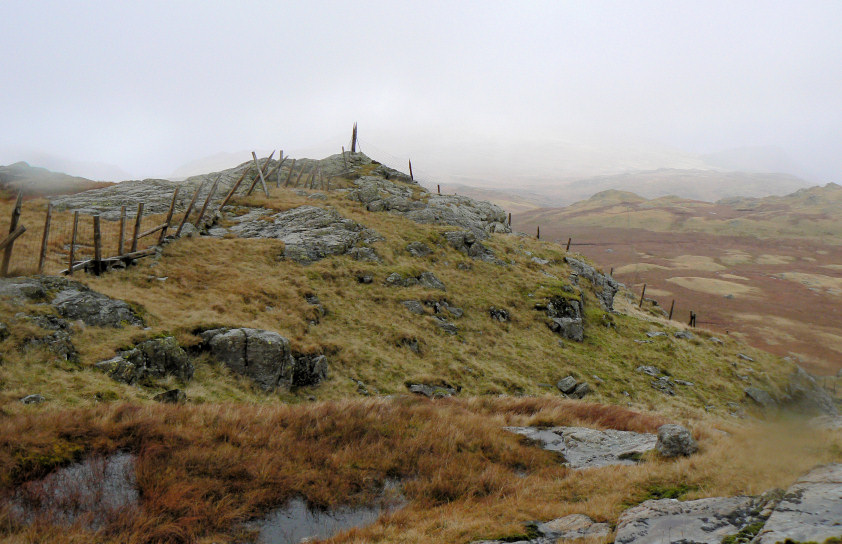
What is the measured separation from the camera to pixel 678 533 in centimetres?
493

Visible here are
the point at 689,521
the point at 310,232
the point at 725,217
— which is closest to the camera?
the point at 689,521

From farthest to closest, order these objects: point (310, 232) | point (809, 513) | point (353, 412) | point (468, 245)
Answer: point (468, 245)
point (310, 232)
point (353, 412)
point (809, 513)

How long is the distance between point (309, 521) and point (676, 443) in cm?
769

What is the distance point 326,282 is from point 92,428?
1570cm

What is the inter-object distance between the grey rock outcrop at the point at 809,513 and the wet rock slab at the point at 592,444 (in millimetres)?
4003

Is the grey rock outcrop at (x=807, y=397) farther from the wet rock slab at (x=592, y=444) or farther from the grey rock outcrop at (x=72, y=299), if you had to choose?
the grey rock outcrop at (x=72, y=299)

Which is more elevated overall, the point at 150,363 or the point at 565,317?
the point at 150,363

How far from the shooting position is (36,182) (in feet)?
126

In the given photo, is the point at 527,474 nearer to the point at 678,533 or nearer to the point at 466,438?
the point at 466,438

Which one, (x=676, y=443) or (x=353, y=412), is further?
(x=353, y=412)

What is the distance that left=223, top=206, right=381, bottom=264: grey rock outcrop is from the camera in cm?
2545

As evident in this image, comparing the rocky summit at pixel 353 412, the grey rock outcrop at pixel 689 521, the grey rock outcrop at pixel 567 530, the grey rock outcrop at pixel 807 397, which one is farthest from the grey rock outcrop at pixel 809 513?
the grey rock outcrop at pixel 807 397

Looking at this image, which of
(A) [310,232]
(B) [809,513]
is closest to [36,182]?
(A) [310,232]

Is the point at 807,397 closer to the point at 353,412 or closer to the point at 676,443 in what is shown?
the point at 676,443
